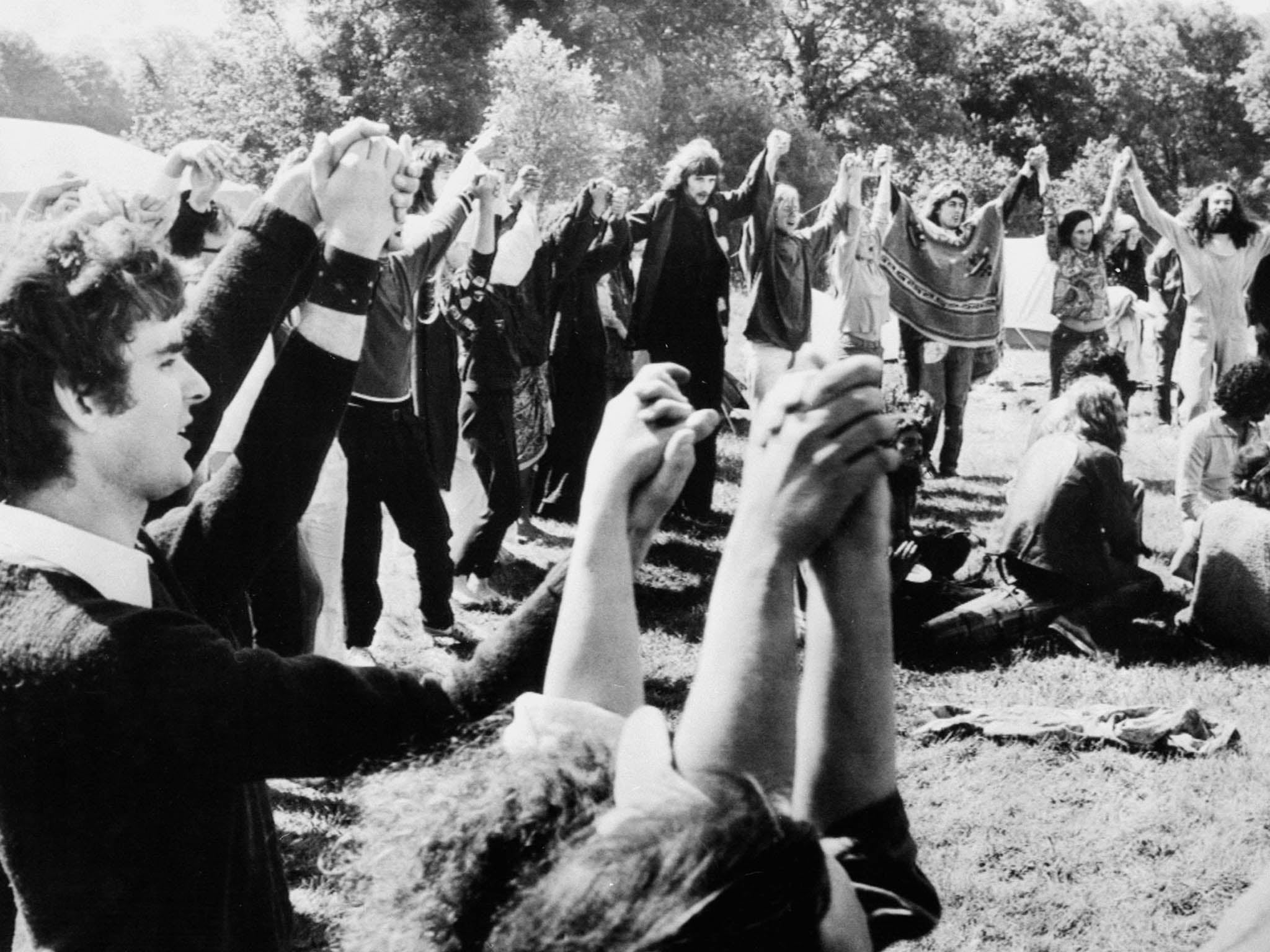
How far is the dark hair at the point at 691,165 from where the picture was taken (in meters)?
6.59

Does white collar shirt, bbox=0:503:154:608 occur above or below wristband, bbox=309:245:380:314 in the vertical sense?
below

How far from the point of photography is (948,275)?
→ 839 cm

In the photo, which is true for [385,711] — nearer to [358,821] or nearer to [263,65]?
[358,821]

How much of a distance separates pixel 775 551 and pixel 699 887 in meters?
0.25

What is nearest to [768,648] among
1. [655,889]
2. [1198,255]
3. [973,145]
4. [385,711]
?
[655,889]

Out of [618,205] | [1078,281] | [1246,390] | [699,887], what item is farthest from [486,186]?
[1078,281]

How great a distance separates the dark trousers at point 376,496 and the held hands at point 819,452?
3.71 metres

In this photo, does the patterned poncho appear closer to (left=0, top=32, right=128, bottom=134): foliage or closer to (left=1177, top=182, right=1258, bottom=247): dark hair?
(left=1177, top=182, right=1258, bottom=247): dark hair

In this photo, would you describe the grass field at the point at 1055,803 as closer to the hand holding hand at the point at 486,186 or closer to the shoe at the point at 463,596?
the shoe at the point at 463,596

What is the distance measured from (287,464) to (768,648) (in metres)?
0.92

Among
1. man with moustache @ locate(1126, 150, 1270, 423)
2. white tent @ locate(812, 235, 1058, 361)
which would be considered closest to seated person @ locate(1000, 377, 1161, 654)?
man with moustache @ locate(1126, 150, 1270, 423)

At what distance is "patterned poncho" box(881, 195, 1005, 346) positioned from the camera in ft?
27.0

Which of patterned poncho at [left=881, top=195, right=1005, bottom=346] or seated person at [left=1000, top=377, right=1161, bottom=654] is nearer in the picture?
seated person at [left=1000, top=377, right=1161, bottom=654]

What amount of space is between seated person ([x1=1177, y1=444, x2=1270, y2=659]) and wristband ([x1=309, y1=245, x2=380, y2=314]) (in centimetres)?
414
